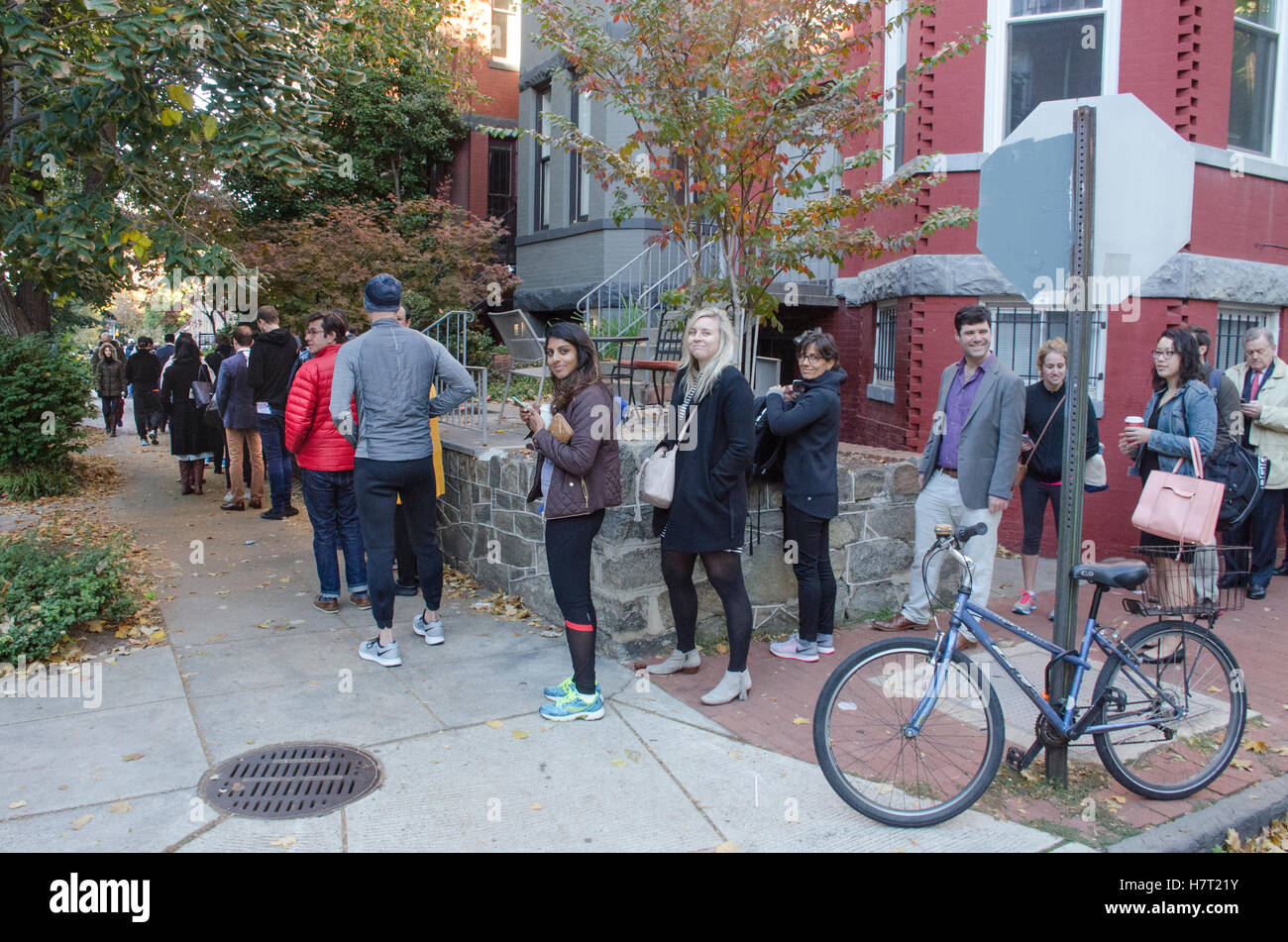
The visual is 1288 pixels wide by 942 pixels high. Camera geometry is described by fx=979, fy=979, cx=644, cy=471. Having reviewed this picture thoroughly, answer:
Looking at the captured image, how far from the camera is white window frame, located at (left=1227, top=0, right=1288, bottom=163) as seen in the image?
9094 mm

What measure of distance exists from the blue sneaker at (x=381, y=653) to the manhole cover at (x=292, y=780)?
105 cm

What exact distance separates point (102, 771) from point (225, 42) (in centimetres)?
636

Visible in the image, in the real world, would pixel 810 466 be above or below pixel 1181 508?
above

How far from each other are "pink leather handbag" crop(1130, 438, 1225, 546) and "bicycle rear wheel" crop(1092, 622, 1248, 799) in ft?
1.66

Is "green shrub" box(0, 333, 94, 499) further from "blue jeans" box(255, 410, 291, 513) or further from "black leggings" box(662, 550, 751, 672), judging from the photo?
"black leggings" box(662, 550, 751, 672)

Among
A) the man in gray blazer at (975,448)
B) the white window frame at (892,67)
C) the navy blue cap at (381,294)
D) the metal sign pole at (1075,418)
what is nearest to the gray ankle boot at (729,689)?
the man in gray blazer at (975,448)

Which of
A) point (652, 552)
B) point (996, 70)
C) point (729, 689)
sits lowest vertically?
point (729, 689)

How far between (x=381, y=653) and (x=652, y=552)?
1613mm

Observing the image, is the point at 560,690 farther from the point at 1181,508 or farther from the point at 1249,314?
the point at 1249,314

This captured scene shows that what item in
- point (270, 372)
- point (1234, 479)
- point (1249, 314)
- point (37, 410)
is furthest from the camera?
point (37, 410)

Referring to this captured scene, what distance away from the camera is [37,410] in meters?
10.5

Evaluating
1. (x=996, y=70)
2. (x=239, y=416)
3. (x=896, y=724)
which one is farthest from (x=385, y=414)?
(x=996, y=70)

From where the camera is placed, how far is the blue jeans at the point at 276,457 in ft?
29.9
